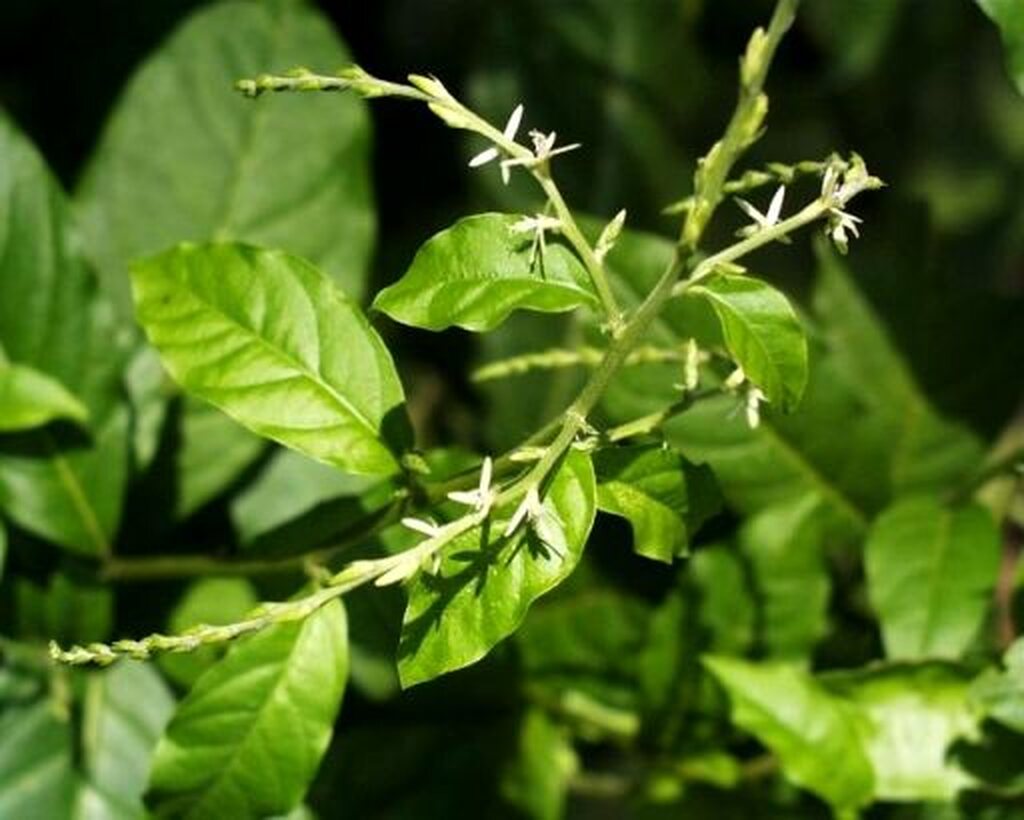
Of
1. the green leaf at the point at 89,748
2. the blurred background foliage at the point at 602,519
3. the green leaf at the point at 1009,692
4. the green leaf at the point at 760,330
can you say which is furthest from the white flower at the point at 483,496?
the green leaf at the point at 89,748

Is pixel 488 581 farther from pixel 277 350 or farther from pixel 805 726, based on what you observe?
pixel 805 726

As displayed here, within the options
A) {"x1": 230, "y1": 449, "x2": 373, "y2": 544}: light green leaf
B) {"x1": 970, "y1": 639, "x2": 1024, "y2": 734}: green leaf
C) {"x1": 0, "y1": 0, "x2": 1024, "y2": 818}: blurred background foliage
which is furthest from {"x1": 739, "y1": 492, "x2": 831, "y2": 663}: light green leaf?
{"x1": 230, "y1": 449, "x2": 373, "y2": 544}: light green leaf

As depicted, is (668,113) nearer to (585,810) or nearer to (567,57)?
(567,57)

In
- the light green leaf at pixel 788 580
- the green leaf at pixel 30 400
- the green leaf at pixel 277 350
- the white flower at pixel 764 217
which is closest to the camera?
the white flower at pixel 764 217

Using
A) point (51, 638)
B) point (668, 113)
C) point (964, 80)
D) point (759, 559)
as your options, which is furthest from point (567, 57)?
point (964, 80)

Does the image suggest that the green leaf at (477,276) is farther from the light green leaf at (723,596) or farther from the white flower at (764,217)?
the light green leaf at (723,596)

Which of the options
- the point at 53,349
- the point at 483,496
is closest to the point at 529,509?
the point at 483,496

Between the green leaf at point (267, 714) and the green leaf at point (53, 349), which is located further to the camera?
the green leaf at point (53, 349)
